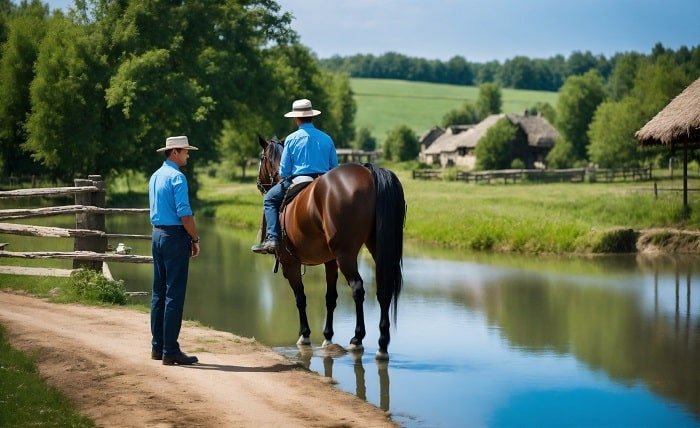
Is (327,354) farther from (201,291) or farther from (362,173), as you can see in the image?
(201,291)

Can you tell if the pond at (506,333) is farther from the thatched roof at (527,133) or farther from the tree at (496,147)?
the thatched roof at (527,133)

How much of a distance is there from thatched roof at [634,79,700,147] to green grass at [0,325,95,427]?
62.6 feet

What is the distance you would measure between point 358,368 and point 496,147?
222 feet

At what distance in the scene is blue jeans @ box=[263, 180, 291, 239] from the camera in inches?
508

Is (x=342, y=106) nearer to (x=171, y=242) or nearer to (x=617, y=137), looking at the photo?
(x=617, y=137)

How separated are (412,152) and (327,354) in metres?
89.4

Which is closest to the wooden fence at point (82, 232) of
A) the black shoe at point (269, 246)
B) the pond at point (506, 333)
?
the pond at point (506, 333)

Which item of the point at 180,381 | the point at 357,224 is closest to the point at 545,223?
the point at 357,224

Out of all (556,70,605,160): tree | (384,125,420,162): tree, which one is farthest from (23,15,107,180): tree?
(384,125,420,162): tree

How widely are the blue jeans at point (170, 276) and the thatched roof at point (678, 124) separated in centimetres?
1753

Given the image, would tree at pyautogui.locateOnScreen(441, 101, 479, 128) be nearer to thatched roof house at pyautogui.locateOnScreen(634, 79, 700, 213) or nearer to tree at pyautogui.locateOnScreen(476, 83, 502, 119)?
tree at pyautogui.locateOnScreen(476, 83, 502, 119)

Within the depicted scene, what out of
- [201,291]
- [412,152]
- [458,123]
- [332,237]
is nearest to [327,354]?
[332,237]

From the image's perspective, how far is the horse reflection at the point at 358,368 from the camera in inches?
399

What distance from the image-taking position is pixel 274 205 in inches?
510
